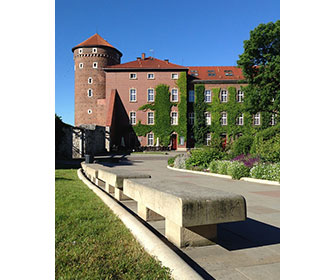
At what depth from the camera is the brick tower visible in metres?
44.5

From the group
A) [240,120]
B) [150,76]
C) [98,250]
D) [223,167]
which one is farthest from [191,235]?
[240,120]

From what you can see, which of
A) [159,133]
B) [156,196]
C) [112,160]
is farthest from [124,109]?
[156,196]

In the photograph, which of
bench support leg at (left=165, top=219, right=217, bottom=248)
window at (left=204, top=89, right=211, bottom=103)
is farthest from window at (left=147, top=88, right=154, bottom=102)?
bench support leg at (left=165, top=219, right=217, bottom=248)

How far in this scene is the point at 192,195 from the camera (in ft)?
10.2

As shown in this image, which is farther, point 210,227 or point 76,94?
point 76,94

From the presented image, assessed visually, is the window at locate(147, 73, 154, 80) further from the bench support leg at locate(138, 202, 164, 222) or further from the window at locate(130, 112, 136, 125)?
the bench support leg at locate(138, 202, 164, 222)

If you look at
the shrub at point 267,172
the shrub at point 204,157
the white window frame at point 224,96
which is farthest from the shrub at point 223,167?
the white window frame at point 224,96

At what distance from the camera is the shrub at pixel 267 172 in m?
10.1

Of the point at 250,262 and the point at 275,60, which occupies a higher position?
the point at 275,60

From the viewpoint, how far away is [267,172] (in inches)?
413

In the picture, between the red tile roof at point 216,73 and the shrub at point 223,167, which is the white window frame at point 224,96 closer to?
the red tile roof at point 216,73

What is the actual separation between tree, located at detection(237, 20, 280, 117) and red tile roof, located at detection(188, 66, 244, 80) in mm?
11743
